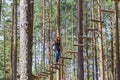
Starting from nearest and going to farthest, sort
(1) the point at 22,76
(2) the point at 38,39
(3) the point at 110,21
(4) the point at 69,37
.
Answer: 1. (1) the point at 22,76
2. (3) the point at 110,21
3. (4) the point at 69,37
4. (2) the point at 38,39

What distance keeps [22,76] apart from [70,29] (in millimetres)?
26913

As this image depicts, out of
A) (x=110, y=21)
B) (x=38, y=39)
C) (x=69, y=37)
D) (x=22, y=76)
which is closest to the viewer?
(x=22, y=76)

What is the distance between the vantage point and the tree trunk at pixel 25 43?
587cm

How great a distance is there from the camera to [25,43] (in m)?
5.97

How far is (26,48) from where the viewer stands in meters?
5.96

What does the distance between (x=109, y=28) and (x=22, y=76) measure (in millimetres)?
26375

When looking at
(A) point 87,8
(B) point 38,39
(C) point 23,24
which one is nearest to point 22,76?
(C) point 23,24

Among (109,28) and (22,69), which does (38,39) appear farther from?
(22,69)

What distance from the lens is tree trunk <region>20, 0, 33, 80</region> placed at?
5.87m

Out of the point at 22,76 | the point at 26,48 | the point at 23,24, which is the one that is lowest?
the point at 22,76

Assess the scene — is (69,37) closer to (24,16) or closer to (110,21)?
(110,21)

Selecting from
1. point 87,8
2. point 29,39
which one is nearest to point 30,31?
point 29,39

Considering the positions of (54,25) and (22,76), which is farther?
(54,25)

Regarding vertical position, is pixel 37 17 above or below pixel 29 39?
above
